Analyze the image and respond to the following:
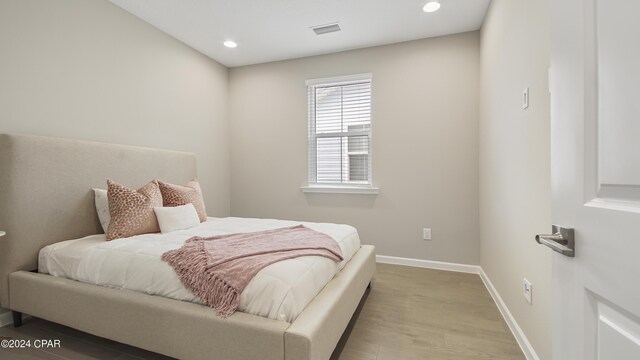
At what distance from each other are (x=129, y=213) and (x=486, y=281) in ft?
10.9

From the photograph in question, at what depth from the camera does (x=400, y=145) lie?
3367 mm

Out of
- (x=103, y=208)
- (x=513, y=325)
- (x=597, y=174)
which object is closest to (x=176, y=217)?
(x=103, y=208)

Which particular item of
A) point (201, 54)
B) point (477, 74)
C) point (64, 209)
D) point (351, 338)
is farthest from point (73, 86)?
point (477, 74)

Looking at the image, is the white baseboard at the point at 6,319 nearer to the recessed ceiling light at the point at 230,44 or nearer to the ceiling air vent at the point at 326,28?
the recessed ceiling light at the point at 230,44

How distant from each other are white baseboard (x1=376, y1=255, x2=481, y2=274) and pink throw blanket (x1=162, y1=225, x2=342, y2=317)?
65.0 inches

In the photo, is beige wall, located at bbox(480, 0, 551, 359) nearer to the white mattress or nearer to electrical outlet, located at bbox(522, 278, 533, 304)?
electrical outlet, located at bbox(522, 278, 533, 304)

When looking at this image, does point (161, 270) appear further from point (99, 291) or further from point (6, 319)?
point (6, 319)

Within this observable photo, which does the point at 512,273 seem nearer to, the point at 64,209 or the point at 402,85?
the point at 402,85

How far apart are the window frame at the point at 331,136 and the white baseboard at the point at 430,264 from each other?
0.87 meters

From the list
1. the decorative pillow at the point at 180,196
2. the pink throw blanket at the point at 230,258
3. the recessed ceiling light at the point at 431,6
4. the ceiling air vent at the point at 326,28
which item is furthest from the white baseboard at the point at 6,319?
the recessed ceiling light at the point at 431,6

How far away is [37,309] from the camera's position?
1828mm

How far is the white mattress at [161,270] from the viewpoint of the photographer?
1.35m

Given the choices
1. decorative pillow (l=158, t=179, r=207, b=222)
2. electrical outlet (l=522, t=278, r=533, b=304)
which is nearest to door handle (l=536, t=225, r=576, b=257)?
electrical outlet (l=522, t=278, r=533, b=304)

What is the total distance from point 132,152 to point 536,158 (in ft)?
10.8
